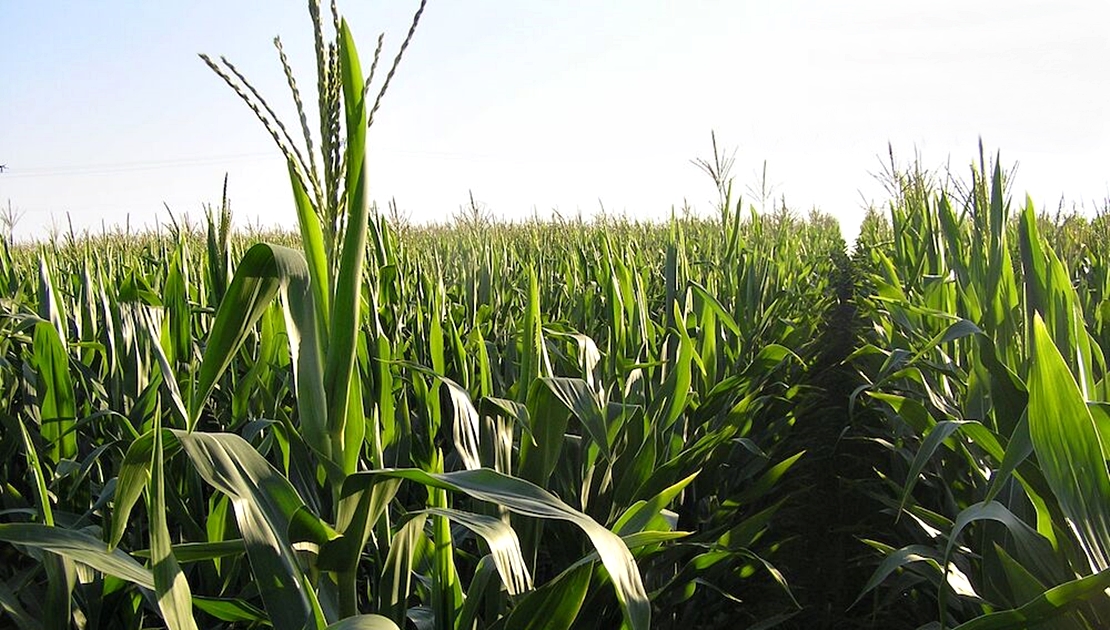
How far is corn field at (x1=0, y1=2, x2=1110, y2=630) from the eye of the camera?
3.23 feet

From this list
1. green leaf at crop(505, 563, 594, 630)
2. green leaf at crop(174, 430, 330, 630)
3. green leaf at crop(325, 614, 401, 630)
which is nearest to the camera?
green leaf at crop(325, 614, 401, 630)

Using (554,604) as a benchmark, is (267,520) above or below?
above

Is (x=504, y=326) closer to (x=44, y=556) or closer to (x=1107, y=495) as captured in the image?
(x=44, y=556)

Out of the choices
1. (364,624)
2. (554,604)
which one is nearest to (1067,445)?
(554,604)

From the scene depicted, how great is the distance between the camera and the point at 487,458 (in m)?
1.68

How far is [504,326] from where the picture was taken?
3783mm

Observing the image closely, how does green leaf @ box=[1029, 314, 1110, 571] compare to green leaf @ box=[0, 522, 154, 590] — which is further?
green leaf @ box=[1029, 314, 1110, 571]

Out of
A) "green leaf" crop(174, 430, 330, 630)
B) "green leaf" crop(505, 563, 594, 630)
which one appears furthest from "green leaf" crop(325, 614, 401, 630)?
"green leaf" crop(505, 563, 594, 630)

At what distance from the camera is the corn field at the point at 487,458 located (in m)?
0.99

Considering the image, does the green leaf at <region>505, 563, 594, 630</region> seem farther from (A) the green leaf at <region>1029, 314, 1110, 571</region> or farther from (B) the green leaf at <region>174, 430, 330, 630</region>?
(A) the green leaf at <region>1029, 314, 1110, 571</region>

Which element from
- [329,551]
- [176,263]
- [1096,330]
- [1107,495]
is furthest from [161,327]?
[1096,330]

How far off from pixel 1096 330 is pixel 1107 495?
186 cm

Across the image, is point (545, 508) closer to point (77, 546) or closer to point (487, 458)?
point (77, 546)

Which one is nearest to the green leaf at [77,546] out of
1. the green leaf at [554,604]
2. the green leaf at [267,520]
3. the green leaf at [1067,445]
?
the green leaf at [267,520]
